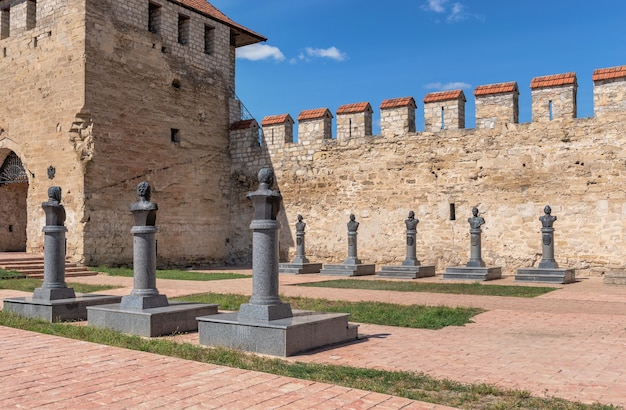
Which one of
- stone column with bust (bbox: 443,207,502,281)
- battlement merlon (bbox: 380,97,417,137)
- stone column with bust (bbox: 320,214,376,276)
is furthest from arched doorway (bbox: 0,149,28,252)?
stone column with bust (bbox: 443,207,502,281)

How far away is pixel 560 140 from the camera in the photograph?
15.2 meters

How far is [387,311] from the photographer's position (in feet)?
27.7

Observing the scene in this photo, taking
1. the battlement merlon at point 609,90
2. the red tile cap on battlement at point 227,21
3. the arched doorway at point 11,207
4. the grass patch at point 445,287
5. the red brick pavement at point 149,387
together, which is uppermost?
the red tile cap on battlement at point 227,21

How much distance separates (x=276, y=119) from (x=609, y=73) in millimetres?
9557

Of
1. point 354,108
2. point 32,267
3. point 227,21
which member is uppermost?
point 227,21

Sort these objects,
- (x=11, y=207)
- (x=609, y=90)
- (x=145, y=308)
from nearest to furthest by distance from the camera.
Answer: (x=145, y=308) → (x=609, y=90) → (x=11, y=207)

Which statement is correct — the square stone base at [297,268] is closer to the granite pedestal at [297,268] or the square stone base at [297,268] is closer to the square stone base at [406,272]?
the granite pedestal at [297,268]

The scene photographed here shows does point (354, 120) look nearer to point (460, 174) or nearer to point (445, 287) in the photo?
point (460, 174)

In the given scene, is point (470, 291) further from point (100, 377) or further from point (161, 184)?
point (161, 184)

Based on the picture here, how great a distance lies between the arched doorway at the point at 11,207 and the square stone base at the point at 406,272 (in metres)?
11.6

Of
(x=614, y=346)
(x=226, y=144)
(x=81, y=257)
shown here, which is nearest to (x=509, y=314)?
(x=614, y=346)

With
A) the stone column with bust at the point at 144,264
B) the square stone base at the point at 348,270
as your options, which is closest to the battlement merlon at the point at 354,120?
the square stone base at the point at 348,270

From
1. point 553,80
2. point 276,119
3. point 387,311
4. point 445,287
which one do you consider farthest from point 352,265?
point 387,311

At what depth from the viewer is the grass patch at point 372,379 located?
407 cm
